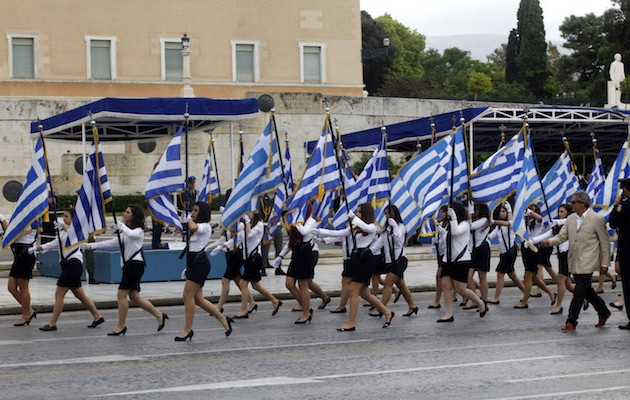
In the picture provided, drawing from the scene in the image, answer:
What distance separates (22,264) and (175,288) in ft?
16.8

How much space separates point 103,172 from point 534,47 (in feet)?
203

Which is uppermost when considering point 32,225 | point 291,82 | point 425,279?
point 291,82

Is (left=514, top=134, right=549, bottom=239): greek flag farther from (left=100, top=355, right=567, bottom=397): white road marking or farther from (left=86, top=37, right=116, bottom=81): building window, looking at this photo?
(left=86, top=37, right=116, bottom=81): building window

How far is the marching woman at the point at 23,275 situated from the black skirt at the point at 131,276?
85.5 inches

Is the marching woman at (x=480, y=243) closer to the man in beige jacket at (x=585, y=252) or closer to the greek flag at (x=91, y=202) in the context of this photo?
the man in beige jacket at (x=585, y=252)

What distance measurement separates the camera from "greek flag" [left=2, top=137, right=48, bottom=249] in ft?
60.8

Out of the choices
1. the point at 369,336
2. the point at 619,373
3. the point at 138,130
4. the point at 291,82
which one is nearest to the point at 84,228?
the point at 369,336

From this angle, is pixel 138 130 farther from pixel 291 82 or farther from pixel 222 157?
pixel 291 82

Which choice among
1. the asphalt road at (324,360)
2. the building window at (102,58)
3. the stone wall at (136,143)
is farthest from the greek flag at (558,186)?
the building window at (102,58)

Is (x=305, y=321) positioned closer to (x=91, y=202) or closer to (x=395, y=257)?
(x=395, y=257)

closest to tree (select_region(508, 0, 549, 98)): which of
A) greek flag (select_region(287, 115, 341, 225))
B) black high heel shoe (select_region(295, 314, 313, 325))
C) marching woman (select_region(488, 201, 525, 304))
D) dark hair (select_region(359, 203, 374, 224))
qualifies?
marching woman (select_region(488, 201, 525, 304))

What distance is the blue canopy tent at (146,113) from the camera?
24.4 meters

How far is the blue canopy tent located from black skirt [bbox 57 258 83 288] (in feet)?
19.6

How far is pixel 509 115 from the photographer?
32.2 meters
